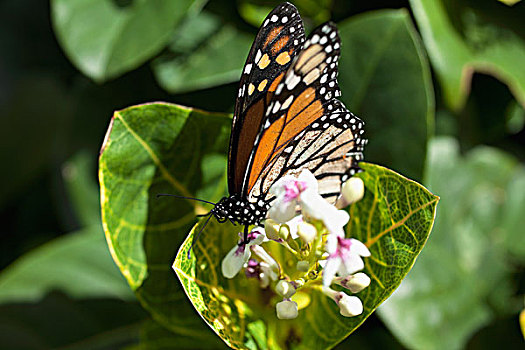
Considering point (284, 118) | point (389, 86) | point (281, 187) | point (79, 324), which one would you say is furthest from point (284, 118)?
point (79, 324)

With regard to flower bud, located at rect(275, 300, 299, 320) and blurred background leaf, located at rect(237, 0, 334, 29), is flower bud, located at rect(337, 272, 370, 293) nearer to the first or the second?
flower bud, located at rect(275, 300, 299, 320)

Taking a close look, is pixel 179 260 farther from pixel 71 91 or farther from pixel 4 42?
pixel 4 42

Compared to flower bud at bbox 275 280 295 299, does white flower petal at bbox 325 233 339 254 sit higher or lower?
higher

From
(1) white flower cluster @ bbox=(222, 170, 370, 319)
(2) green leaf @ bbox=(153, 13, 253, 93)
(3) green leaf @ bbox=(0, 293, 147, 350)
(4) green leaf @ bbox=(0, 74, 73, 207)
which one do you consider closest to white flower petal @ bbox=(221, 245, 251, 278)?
(1) white flower cluster @ bbox=(222, 170, 370, 319)

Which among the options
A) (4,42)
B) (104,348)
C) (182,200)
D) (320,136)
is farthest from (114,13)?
(4,42)

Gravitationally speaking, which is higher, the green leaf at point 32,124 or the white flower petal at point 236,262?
the white flower petal at point 236,262

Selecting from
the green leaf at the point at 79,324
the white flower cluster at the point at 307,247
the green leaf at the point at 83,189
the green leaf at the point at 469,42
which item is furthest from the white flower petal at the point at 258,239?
the green leaf at the point at 83,189

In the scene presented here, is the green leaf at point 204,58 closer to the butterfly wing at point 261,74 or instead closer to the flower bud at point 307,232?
the butterfly wing at point 261,74
